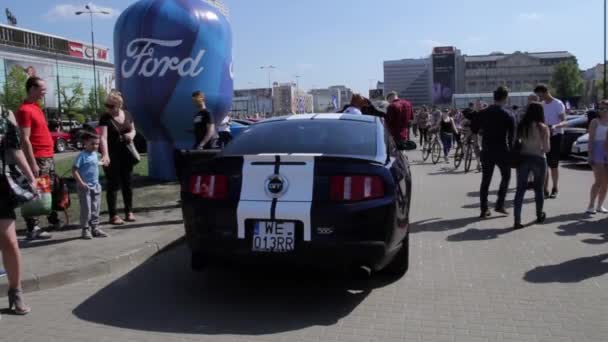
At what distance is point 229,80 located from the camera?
39.3 feet

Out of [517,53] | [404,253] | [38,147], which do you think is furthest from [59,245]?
[517,53]

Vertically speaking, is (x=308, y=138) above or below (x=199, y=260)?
above

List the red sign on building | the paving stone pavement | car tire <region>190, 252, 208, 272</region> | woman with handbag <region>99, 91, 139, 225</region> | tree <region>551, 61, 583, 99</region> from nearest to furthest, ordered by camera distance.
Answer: the paving stone pavement, car tire <region>190, 252, 208, 272</region>, woman with handbag <region>99, 91, 139, 225</region>, the red sign on building, tree <region>551, 61, 583, 99</region>

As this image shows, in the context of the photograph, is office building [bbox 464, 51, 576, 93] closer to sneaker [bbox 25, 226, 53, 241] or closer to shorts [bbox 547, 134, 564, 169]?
shorts [bbox 547, 134, 564, 169]

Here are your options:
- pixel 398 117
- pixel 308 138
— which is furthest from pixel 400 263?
pixel 398 117

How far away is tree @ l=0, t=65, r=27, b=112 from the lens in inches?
2456

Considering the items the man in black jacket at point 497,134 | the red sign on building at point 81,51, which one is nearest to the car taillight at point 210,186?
the man in black jacket at point 497,134

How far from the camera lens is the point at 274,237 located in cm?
423

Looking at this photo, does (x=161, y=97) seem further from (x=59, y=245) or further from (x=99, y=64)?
(x=99, y=64)

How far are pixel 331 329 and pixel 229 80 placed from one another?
344 inches

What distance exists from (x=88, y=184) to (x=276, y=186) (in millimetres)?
3171

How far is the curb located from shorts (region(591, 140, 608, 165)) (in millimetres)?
6094

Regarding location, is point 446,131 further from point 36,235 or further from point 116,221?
point 36,235

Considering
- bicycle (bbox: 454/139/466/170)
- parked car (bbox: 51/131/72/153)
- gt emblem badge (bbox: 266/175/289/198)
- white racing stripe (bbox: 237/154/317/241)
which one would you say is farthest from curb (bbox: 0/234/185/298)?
parked car (bbox: 51/131/72/153)
